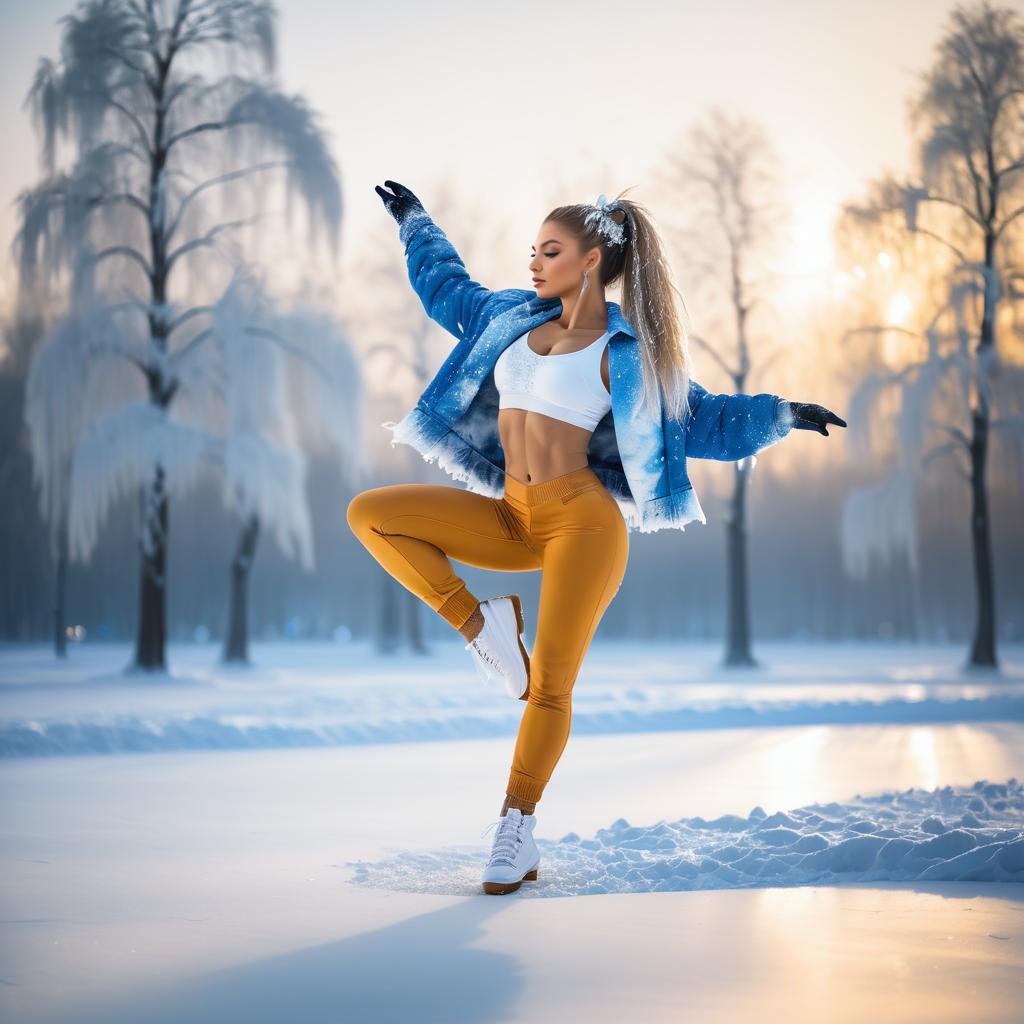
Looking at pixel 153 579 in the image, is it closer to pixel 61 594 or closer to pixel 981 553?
pixel 61 594

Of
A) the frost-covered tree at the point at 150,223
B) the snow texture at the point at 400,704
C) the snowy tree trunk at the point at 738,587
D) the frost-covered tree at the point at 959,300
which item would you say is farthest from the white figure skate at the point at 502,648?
the snowy tree trunk at the point at 738,587

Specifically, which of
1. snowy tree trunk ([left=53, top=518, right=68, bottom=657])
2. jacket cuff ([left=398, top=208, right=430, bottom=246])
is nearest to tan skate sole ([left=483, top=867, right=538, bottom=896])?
jacket cuff ([left=398, top=208, right=430, bottom=246])

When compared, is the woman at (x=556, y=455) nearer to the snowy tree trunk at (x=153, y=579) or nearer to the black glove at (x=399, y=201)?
the black glove at (x=399, y=201)

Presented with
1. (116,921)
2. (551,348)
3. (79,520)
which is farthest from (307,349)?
(116,921)

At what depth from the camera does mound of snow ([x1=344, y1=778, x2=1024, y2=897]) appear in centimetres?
316

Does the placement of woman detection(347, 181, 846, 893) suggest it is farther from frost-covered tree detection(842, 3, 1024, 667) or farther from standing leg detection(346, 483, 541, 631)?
frost-covered tree detection(842, 3, 1024, 667)

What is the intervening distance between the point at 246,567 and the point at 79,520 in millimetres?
4235

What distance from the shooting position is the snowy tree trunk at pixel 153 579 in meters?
11.7

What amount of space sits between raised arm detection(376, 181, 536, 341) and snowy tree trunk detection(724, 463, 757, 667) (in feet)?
38.6

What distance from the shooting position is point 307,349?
42.3ft

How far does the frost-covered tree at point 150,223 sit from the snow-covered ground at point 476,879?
15.5 feet

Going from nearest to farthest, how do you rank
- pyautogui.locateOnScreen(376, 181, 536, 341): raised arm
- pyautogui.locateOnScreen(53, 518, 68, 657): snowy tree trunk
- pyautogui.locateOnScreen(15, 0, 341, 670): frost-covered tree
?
pyautogui.locateOnScreen(376, 181, 536, 341): raised arm < pyautogui.locateOnScreen(15, 0, 341, 670): frost-covered tree < pyautogui.locateOnScreen(53, 518, 68, 657): snowy tree trunk

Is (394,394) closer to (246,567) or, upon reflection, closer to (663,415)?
(246,567)

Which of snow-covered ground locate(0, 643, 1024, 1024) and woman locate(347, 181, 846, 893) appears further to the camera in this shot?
woman locate(347, 181, 846, 893)
